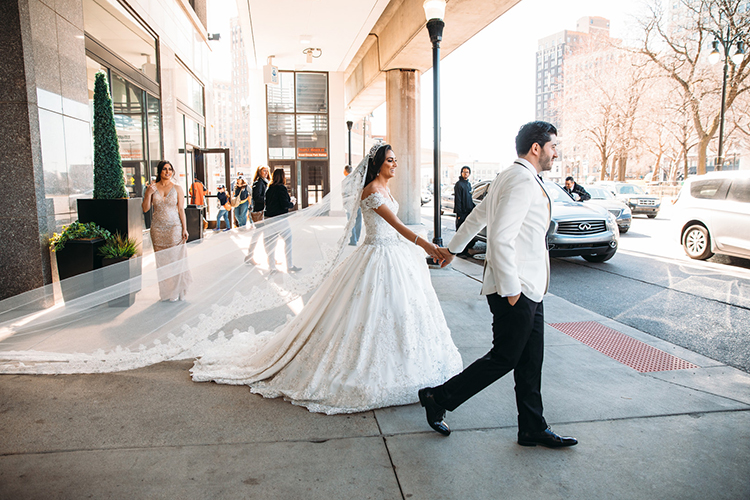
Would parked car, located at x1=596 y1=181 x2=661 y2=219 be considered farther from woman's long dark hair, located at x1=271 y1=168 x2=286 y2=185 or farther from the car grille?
woman's long dark hair, located at x1=271 y1=168 x2=286 y2=185

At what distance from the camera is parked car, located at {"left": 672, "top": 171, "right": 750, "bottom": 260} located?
9109 millimetres

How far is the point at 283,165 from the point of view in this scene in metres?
21.9

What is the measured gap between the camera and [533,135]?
9.45 feet

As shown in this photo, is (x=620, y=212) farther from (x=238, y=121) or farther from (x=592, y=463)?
(x=238, y=121)

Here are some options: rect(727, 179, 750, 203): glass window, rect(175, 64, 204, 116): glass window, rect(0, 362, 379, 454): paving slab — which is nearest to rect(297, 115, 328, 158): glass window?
rect(175, 64, 204, 116): glass window

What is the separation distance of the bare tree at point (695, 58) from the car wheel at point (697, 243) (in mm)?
20371

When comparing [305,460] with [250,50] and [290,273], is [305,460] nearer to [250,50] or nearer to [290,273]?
[290,273]

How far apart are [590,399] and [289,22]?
13338mm

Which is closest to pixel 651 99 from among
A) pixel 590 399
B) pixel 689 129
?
pixel 689 129

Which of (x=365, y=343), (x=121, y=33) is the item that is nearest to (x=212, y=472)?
(x=365, y=343)

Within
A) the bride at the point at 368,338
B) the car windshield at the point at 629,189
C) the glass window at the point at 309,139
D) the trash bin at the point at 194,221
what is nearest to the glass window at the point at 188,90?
the trash bin at the point at 194,221

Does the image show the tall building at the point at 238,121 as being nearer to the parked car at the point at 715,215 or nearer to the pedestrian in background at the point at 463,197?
the pedestrian in background at the point at 463,197

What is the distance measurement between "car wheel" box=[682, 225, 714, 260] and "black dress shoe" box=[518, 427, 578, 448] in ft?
29.9

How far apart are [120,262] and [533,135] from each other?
15.1ft
